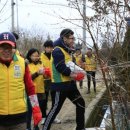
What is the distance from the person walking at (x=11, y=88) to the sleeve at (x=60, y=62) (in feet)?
6.60

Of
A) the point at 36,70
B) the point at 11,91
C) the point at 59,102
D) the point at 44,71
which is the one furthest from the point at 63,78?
the point at 11,91

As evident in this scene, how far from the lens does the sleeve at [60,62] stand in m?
6.92

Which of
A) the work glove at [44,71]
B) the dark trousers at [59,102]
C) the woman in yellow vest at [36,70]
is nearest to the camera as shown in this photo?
the dark trousers at [59,102]

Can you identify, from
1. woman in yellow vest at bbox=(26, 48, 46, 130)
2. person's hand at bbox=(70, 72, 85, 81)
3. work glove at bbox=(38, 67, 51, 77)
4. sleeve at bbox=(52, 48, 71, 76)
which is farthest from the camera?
woman in yellow vest at bbox=(26, 48, 46, 130)

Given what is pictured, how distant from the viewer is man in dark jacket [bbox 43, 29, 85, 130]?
22.8ft

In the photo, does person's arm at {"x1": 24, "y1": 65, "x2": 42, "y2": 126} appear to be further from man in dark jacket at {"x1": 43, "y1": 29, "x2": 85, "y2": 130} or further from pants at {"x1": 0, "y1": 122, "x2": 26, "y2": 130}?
man in dark jacket at {"x1": 43, "y1": 29, "x2": 85, "y2": 130}

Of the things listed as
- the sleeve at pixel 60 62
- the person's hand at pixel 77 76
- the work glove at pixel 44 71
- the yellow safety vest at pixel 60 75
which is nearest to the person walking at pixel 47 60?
the work glove at pixel 44 71

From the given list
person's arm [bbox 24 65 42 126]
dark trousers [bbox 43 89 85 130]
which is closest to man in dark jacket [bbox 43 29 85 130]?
dark trousers [bbox 43 89 85 130]

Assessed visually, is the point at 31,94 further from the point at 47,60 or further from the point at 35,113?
the point at 47,60

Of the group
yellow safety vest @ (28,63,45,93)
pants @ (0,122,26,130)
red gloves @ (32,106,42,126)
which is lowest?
pants @ (0,122,26,130)

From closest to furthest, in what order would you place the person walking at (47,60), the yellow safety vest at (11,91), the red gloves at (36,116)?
the yellow safety vest at (11,91)
the red gloves at (36,116)
the person walking at (47,60)

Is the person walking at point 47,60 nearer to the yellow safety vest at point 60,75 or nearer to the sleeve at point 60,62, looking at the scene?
the yellow safety vest at point 60,75

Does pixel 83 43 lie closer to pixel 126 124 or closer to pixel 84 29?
pixel 84 29

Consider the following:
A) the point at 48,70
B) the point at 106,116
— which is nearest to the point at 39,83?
the point at 48,70
